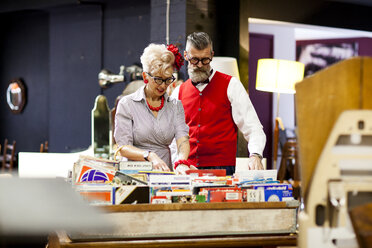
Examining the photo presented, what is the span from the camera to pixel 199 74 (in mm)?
3303

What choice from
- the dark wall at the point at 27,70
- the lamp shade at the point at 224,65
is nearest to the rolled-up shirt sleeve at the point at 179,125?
the lamp shade at the point at 224,65

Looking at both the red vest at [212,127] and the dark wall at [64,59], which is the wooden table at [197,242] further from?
the dark wall at [64,59]

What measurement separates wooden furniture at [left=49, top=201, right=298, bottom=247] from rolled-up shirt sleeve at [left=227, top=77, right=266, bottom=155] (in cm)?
129

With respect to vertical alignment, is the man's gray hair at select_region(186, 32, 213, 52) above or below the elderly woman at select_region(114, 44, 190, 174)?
above

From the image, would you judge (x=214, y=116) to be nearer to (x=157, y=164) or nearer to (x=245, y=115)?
(x=245, y=115)

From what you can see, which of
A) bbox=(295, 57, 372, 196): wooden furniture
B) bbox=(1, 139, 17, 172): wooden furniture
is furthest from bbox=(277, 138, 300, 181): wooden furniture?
bbox=(295, 57, 372, 196): wooden furniture

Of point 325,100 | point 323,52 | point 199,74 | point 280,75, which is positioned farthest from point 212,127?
point 323,52

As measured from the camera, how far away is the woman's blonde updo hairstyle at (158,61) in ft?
8.91

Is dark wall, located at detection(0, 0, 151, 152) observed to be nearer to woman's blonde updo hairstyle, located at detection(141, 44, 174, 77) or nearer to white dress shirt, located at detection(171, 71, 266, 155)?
white dress shirt, located at detection(171, 71, 266, 155)

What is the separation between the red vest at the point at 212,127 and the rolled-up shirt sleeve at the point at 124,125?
677mm

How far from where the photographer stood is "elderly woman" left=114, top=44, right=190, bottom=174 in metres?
2.72

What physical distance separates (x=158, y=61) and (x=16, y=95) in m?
8.20

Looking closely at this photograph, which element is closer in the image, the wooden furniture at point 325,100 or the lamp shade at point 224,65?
the wooden furniture at point 325,100

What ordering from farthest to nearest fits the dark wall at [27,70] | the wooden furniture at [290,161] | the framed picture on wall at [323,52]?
the framed picture on wall at [323,52], the dark wall at [27,70], the wooden furniture at [290,161]
